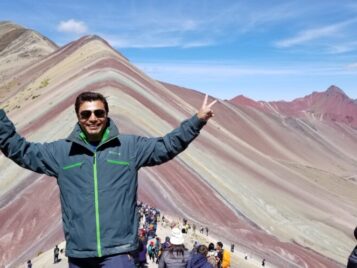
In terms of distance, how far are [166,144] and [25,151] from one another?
1.23m

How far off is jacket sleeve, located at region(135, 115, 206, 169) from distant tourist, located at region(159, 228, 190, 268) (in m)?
2.84

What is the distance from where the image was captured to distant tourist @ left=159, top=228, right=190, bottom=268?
23.0ft

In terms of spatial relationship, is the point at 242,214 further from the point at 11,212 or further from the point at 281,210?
the point at 11,212

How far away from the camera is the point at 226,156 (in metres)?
51.5

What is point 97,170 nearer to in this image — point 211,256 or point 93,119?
point 93,119

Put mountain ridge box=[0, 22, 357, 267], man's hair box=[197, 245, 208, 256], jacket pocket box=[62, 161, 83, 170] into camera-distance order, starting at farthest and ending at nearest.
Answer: mountain ridge box=[0, 22, 357, 267] → man's hair box=[197, 245, 208, 256] → jacket pocket box=[62, 161, 83, 170]

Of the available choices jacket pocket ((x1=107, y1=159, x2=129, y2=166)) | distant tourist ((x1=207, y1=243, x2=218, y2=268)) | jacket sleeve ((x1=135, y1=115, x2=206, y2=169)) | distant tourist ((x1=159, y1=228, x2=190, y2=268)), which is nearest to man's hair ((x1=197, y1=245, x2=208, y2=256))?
distant tourist ((x1=159, y1=228, x2=190, y2=268))

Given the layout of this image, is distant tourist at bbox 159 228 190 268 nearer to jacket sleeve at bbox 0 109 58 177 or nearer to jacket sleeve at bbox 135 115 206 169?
jacket sleeve at bbox 135 115 206 169

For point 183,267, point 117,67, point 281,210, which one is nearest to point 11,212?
point 281,210

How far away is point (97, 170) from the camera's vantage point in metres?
4.18

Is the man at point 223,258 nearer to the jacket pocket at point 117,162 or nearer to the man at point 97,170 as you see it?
the man at point 97,170

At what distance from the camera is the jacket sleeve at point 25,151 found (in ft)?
13.9

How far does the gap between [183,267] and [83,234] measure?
3.25 metres

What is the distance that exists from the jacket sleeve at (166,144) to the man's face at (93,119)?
364mm
